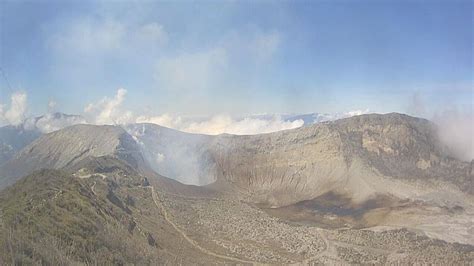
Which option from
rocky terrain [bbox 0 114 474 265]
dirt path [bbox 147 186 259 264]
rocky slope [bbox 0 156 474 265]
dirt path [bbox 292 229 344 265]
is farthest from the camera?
dirt path [bbox 292 229 344 265]

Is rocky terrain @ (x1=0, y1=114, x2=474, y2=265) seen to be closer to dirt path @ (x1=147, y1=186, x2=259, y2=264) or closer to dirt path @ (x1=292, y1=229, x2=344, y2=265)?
dirt path @ (x1=147, y1=186, x2=259, y2=264)

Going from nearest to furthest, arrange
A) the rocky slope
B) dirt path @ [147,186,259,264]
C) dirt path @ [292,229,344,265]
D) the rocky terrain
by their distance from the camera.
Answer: the rocky slope
the rocky terrain
dirt path @ [147,186,259,264]
dirt path @ [292,229,344,265]

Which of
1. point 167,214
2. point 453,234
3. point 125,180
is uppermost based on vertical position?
point 125,180

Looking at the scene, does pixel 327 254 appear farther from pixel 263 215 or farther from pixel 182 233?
pixel 263 215

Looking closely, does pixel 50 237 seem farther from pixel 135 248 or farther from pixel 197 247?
pixel 197 247

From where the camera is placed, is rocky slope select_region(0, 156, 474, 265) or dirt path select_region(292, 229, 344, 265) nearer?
rocky slope select_region(0, 156, 474, 265)

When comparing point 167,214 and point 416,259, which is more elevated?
point 167,214

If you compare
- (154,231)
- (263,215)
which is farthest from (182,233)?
(263,215)

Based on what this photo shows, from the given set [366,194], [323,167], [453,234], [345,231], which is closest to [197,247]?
[345,231]

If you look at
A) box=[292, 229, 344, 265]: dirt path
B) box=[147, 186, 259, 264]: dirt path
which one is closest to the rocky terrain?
box=[147, 186, 259, 264]: dirt path
